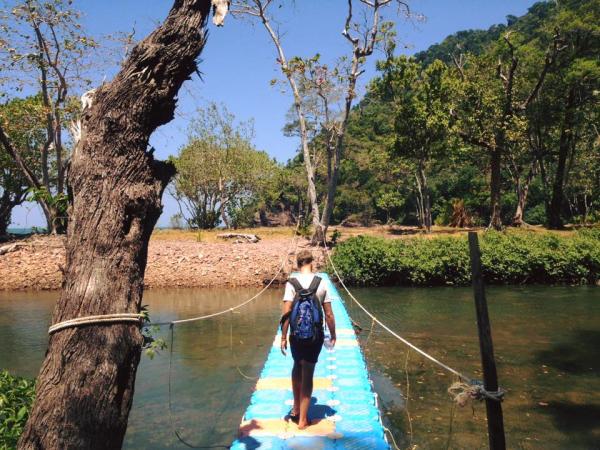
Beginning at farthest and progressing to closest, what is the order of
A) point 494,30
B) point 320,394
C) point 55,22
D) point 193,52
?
point 494,30, point 55,22, point 320,394, point 193,52

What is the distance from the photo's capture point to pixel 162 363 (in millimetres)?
9930

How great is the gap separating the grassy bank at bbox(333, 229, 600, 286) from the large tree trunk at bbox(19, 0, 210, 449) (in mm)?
15600

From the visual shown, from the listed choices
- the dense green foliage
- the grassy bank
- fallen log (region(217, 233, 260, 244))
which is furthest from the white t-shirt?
fallen log (region(217, 233, 260, 244))

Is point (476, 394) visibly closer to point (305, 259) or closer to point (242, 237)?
point (305, 259)

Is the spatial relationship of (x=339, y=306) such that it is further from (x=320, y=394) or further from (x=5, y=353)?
(x=5, y=353)

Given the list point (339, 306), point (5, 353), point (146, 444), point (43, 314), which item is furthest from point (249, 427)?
point (43, 314)

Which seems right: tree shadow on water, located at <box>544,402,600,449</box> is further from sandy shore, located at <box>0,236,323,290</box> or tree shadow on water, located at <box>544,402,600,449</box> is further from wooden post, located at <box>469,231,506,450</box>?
sandy shore, located at <box>0,236,323,290</box>

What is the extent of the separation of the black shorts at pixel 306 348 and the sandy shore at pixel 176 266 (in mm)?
14483

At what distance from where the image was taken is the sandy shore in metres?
18.8

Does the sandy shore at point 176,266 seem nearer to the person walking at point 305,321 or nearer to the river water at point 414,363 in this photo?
the river water at point 414,363

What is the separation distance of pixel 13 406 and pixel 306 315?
249 cm

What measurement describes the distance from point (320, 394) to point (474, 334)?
6603 mm

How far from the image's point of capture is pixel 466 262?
1812 cm

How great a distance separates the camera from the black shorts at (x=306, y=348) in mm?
4711
